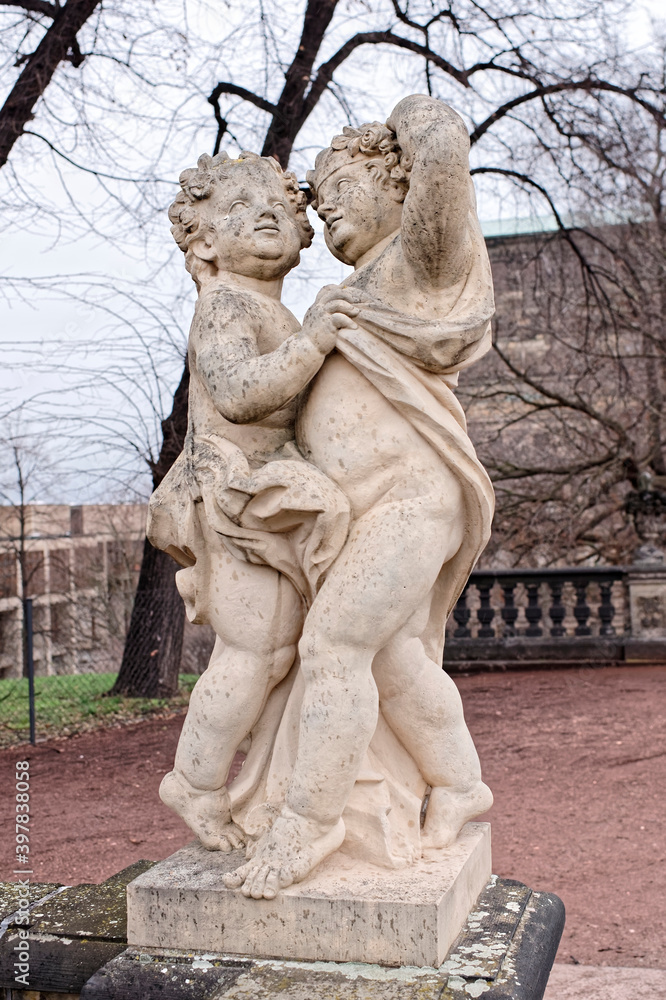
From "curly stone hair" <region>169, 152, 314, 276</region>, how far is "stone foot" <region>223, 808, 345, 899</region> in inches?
61.2

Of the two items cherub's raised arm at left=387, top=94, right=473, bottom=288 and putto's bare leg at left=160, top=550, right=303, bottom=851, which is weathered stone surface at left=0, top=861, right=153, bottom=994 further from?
cherub's raised arm at left=387, top=94, right=473, bottom=288

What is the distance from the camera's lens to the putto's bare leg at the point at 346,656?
7.75ft

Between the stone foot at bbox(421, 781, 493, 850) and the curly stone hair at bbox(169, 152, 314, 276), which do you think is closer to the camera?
the stone foot at bbox(421, 781, 493, 850)

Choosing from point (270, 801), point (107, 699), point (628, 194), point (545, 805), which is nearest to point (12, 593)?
point (107, 699)

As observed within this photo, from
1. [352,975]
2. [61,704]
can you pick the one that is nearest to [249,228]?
[352,975]

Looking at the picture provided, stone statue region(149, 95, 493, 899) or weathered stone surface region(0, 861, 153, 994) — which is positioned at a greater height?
stone statue region(149, 95, 493, 899)

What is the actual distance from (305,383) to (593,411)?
1111 cm

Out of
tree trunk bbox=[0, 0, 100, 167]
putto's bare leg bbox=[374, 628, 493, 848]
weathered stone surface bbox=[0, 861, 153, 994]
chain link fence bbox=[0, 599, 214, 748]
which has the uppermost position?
tree trunk bbox=[0, 0, 100, 167]

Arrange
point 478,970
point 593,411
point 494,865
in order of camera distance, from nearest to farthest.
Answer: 1. point 478,970
2. point 494,865
3. point 593,411

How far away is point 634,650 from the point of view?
1039 cm

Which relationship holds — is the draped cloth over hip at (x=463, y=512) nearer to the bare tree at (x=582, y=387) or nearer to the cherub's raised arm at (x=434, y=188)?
the cherub's raised arm at (x=434, y=188)

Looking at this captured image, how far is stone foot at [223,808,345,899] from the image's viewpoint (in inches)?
90.0

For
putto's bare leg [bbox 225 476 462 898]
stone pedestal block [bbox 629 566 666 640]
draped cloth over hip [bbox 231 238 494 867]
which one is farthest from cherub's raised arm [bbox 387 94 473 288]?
stone pedestal block [bbox 629 566 666 640]

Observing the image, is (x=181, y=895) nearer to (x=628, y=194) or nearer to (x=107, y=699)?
(x=107, y=699)
